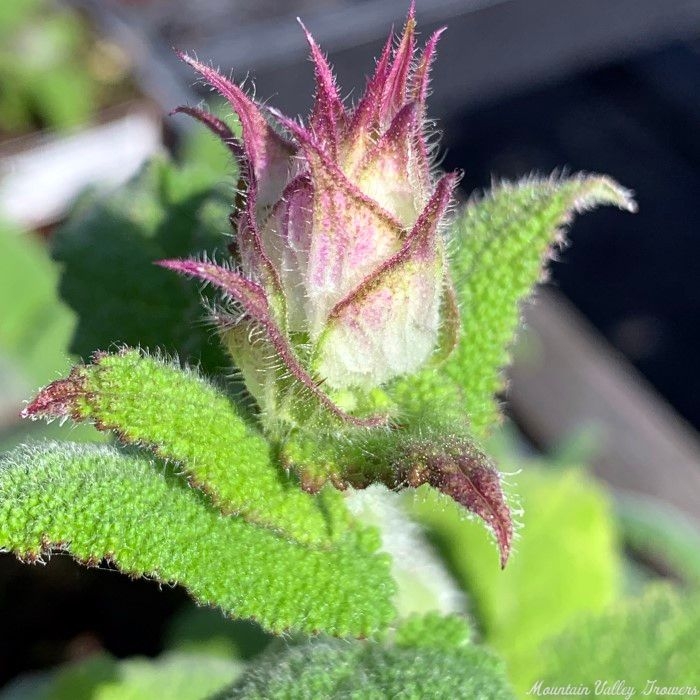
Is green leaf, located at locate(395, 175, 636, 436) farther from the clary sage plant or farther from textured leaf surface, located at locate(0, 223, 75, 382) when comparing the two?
textured leaf surface, located at locate(0, 223, 75, 382)

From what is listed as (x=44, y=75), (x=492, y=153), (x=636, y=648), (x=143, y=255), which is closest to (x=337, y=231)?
(x=143, y=255)

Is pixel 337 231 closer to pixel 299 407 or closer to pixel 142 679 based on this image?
pixel 299 407

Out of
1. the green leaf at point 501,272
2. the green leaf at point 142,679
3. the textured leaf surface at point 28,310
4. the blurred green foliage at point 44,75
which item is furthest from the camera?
the blurred green foliage at point 44,75

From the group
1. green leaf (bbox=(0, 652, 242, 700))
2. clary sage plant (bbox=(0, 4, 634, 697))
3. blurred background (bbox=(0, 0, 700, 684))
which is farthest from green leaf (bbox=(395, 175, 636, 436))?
blurred background (bbox=(0, 0, 700, 684))

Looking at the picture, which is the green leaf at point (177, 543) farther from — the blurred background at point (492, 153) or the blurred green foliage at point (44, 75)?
the blurred green foliage at point (44, 75)

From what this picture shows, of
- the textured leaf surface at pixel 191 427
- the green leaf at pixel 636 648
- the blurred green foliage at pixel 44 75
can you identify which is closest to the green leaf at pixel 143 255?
the textured leaf surface at pixel 191 427

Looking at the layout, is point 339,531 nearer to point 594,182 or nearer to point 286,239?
point 286,239

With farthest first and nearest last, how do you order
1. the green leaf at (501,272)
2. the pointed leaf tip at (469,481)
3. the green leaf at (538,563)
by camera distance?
1. the green leaf at (538,563)
2. the green leaf at (501,272)
3. the pointed leaf tip at (469,481)
